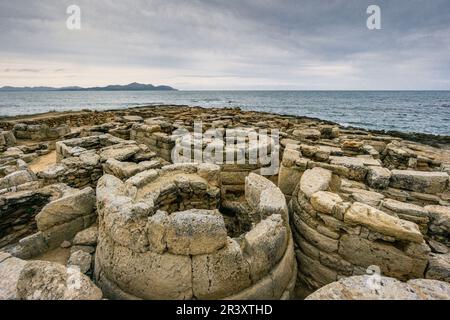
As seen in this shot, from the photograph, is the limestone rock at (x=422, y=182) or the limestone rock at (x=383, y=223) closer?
the limestone rock at (x=383, y=223)

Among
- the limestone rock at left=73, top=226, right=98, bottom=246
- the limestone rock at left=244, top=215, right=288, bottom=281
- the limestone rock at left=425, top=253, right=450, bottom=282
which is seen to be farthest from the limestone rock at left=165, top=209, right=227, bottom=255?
the limestone rock at left=425, top=253, right=450, bottom=282

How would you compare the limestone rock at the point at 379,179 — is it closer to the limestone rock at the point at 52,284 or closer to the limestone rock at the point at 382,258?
the limestone rock at the point at 382,258

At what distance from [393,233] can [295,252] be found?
1.75 metres

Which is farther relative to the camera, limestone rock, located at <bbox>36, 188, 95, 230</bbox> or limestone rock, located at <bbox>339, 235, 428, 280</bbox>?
limestone rock, located at <bbox>36, 188, 95, 230</bbox>

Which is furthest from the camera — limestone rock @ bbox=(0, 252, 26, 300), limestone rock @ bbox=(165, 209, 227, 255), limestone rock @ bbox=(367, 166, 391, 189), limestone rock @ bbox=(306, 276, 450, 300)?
limestone rock @ bbox=(367, 166, 391, 189)

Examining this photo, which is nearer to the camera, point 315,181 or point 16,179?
point 315,181

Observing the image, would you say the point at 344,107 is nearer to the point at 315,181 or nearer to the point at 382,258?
the point at 315,181

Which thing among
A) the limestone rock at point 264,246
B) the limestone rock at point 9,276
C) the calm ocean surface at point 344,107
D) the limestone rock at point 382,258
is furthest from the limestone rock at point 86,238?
the calm ocean surface at point 344,107

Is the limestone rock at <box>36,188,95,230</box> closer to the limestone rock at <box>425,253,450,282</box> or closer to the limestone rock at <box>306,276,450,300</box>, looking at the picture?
the limestone rock at <box>306,276,450,300</box>

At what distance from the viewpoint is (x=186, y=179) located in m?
5.12

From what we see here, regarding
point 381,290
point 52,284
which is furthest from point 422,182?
point 52,284

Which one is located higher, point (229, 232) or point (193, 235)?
point (193, 235)
